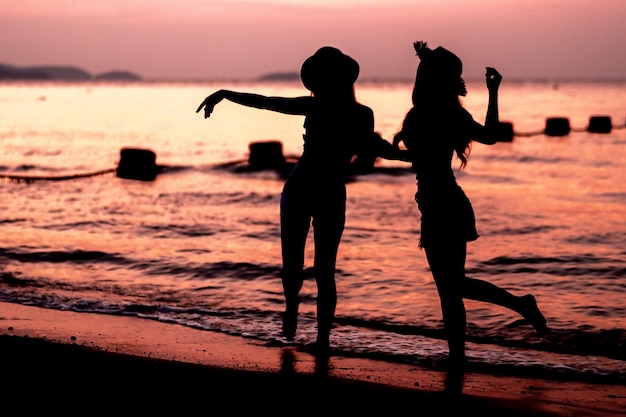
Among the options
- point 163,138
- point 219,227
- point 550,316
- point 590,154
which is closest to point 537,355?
point 550,316

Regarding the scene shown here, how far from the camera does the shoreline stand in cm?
406

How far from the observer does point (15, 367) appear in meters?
4.49

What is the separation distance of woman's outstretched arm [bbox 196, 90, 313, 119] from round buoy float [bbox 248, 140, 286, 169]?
16.6 meters

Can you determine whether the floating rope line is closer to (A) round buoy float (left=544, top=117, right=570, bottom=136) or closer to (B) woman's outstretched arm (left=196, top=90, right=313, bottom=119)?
(A) round buoy float (left=544, top=117, right=570, bottom=136)

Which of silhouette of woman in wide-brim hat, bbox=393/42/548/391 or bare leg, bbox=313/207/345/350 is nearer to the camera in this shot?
silhouette of woman in wide-brim hat, bbox=393/42/548/391

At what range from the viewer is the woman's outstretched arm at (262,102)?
4.74m

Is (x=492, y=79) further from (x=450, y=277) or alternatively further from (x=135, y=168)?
(x=135, y=168)

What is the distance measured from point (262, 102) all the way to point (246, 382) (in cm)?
160

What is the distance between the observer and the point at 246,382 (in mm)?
4371

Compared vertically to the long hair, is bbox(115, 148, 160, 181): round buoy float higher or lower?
lower

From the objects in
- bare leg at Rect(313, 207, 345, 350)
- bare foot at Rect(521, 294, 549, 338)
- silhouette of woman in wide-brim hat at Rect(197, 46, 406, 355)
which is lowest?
bare foot at Rect(521, 294, 549, 338)

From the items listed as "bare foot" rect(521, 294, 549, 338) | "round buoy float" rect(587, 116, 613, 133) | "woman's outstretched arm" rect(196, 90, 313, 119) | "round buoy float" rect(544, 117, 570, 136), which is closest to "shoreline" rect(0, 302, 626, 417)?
"bare foot" rect(521, 294, 549, 338)

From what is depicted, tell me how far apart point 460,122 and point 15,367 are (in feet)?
9.33

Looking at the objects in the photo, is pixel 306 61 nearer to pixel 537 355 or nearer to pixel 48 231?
pixel 537 355
